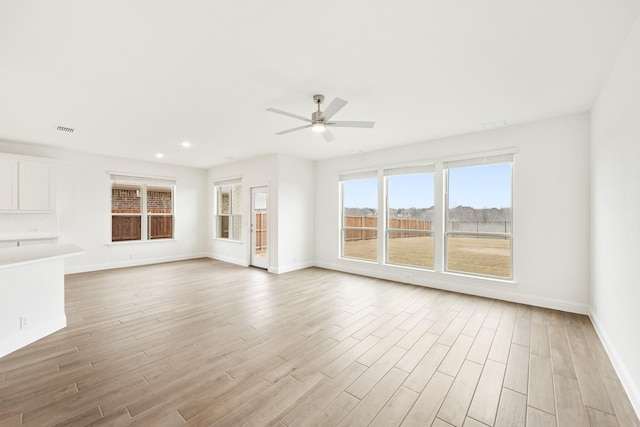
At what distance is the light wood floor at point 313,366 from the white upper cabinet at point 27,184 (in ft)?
7.90

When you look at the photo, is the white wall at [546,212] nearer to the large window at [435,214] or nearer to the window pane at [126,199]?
the large window at [435,214]

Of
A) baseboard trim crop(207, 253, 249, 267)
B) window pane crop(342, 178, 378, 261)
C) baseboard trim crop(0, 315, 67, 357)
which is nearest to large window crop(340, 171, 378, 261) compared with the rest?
window pane crop(342, 178, 378, 261)

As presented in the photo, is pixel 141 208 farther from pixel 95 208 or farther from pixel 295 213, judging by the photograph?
pixel 295 213

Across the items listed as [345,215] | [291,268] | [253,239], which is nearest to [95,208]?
[253,239]

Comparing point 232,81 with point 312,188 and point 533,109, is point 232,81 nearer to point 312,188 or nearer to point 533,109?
point 533,109

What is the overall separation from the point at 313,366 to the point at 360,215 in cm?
418

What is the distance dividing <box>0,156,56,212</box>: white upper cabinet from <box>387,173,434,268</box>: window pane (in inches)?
269

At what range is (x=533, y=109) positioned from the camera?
3576mm

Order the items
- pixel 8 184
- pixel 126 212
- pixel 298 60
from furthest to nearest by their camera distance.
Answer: pixel 126 212, pixel 8 184, pixel 298 60

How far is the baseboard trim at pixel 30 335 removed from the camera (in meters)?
2.62

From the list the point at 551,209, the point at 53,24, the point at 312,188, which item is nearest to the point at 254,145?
the point at 312,188

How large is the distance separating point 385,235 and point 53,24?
5.31m

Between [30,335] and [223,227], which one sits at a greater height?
[223,227]

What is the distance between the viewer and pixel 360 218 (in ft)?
20.6
